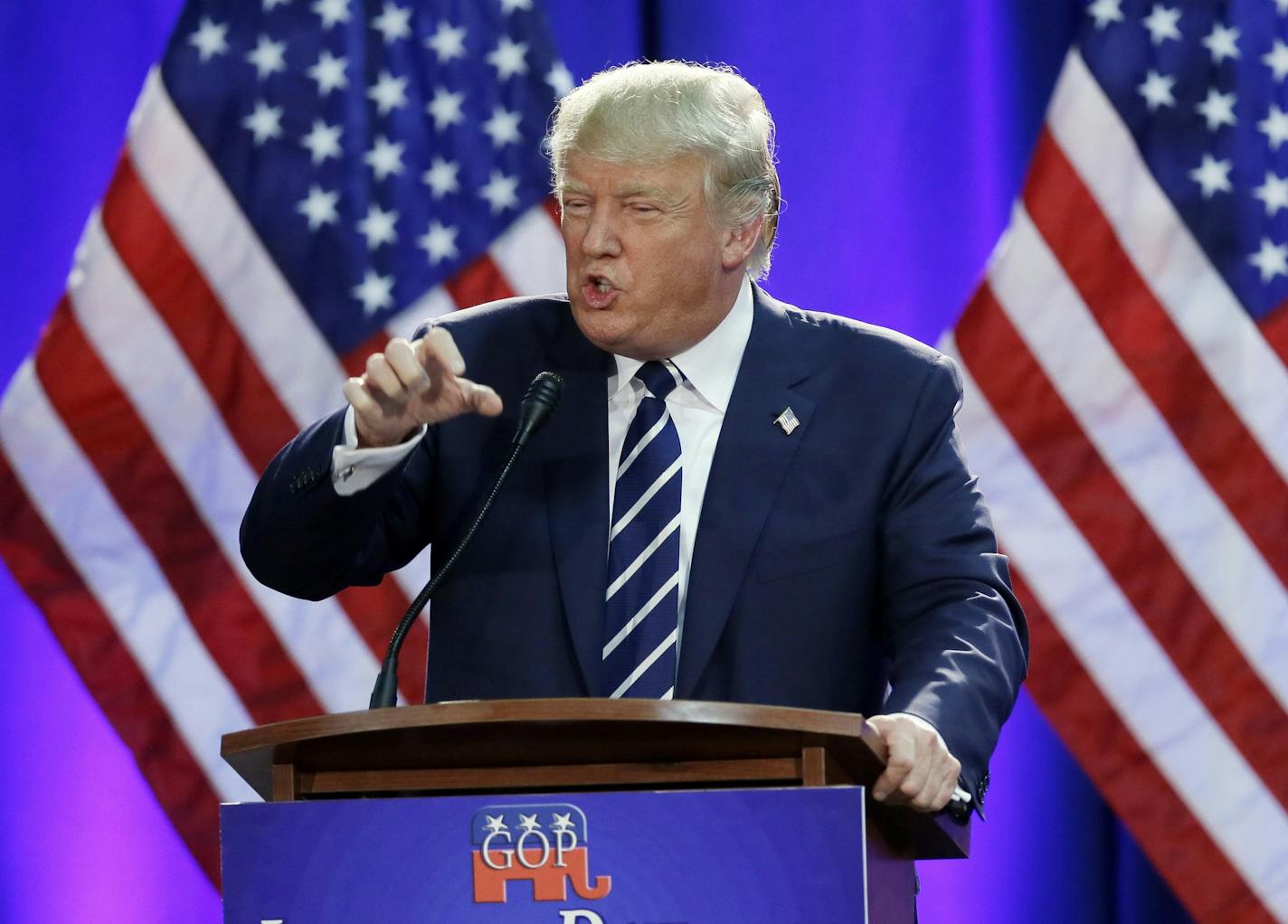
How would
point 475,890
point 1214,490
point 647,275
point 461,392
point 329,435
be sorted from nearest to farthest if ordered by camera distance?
point 475,890 → point 461,392 → point 329,435 → point 647,275 → point 1214,490

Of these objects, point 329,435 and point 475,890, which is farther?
point 329,435

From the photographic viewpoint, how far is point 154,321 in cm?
349

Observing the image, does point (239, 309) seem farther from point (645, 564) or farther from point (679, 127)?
point (645, 564)

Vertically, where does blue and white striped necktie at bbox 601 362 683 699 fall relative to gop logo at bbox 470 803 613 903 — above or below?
above

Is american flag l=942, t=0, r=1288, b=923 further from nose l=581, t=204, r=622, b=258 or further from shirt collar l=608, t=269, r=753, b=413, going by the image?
nose l=581, t=204, r=622, b=258

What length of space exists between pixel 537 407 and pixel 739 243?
56 centimetres

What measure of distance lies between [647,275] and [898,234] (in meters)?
1.59

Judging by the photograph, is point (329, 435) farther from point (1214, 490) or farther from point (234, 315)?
point (1214, 490)

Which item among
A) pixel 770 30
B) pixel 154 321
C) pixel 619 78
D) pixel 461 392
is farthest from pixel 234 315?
pixel 461 392

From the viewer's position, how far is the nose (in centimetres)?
206

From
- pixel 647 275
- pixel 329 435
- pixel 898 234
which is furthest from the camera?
pixel 898 234

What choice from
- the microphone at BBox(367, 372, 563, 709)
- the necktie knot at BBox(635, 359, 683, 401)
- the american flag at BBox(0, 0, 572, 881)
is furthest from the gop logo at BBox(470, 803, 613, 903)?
the american flag at BBox(0, 0, 572, 881)

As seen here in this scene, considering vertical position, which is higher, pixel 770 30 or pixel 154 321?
pixel 770 30

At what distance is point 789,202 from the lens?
359 centimetres
